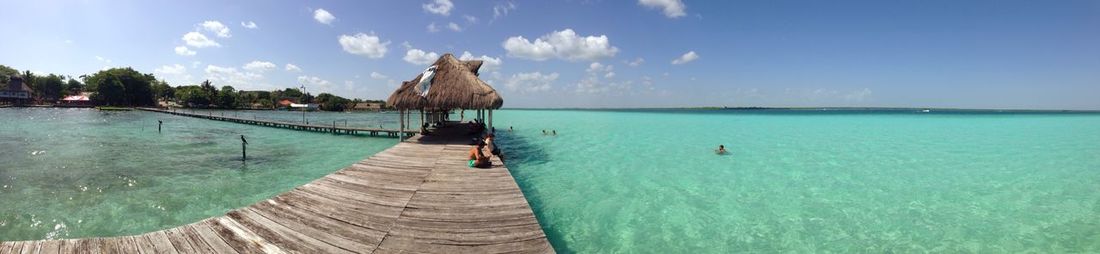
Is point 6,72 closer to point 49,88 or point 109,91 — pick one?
point 49,88

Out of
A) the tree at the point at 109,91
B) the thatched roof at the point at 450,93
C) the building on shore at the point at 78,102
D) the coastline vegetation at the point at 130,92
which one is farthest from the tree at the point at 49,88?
the thatched roof at the point at 450,93

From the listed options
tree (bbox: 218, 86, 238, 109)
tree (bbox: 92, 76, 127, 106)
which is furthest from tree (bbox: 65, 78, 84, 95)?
tree (bbox: 218, 86, 238, 109)

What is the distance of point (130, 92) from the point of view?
62.9 metres

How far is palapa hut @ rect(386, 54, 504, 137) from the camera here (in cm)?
1270

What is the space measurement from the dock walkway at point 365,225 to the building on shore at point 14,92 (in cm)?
8972

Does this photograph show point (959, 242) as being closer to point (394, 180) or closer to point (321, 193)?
point (394, 180)

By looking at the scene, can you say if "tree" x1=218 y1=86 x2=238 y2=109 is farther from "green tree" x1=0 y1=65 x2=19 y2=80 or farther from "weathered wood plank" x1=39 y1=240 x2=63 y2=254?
"weathered wood plank" x1=39 y1=240 x2=63 y2=254

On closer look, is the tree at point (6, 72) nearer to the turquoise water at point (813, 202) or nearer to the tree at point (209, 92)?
the tree at point (209, 92)

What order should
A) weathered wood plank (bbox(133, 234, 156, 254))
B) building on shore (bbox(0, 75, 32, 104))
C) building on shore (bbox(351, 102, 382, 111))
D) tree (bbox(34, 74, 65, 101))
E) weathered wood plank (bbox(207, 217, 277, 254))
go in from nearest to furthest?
weathered wood plank (bbox(133, 234, 156, 254)) → weathered wood plank (bbox(207, 217, 277, 254)) → building on shore (bbox(0, 75, 32, 104)) → tree (bbox(34, 74, 65, 101)) → building on shore (bbox(351, 102, 382, 111))

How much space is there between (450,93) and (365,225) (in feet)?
28.2

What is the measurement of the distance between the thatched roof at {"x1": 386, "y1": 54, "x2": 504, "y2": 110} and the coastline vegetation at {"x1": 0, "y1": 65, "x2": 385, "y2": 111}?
222 ft

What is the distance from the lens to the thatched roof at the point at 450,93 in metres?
12.7

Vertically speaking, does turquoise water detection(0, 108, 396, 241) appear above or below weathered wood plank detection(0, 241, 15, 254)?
below

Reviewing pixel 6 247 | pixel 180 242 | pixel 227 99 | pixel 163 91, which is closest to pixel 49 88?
pixel 163 91
